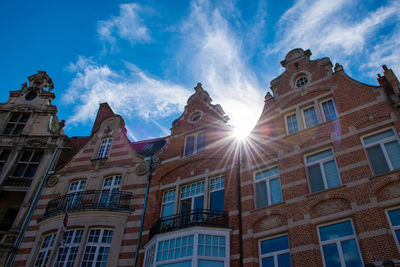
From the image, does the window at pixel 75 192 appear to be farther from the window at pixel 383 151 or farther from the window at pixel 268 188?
the window at pixel 383 151

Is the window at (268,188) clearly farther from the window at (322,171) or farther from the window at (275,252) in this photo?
Answer: the window at (275,252)

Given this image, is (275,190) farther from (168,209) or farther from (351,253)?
(168,209)

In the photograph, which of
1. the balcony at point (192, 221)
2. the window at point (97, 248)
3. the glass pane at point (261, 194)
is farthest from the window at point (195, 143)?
the window at point (97, 248)

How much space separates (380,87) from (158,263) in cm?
1050

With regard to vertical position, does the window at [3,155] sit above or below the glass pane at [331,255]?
above

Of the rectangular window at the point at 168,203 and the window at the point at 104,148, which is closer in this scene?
the rectangular window at the point at 168,203

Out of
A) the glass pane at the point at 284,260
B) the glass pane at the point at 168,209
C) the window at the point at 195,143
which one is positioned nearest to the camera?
the glass pane at the point at 284,260

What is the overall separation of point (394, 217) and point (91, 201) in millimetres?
12778

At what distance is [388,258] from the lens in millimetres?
9789

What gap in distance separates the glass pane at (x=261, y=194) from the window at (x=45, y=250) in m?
9.35

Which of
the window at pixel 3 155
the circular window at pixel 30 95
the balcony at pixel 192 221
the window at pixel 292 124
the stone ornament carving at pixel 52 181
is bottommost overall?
the balcony at pixel 192 221

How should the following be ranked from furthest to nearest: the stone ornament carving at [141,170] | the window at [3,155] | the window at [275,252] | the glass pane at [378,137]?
1. the window at [3,155]
2. the stone ornament carving at [141,170]
3. the glass pane at [378,137]
4. the window at [275,252]

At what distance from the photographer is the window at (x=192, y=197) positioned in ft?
50.1

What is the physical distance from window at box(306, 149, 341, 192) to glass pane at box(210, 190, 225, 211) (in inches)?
144
